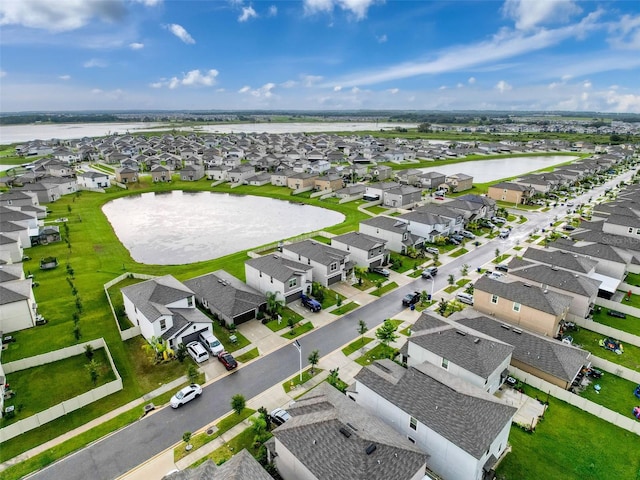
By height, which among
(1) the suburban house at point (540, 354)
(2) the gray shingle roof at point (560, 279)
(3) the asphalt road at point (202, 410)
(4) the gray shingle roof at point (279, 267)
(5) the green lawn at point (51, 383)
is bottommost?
(5) the green lawn at point (51, 383)

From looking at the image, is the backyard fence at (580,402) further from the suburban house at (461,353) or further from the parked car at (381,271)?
the parked car at (381,271)

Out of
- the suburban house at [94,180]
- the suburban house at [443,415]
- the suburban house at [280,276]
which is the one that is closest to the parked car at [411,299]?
the suburban house at [280,276]

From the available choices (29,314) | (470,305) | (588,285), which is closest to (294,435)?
(470,305)

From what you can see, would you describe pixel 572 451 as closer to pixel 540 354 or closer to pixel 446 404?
pixel 540 354

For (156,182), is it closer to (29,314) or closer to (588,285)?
(29,314)

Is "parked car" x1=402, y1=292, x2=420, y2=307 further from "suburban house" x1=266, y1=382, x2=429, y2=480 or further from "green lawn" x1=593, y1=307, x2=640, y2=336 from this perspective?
"suburban house" x1=266, y1=382, x2=429, y2=480

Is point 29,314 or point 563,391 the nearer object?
point 563,391

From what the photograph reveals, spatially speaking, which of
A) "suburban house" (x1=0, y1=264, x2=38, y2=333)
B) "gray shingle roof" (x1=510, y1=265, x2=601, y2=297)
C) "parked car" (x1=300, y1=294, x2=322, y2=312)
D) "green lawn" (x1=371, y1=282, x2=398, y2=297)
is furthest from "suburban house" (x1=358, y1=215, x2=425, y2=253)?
"suburban house" (x1=0, y1=264, x2=38, y2=333)

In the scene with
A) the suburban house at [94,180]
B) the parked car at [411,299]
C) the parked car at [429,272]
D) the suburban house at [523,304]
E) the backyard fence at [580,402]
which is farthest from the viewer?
the suburban house at [94,180]
